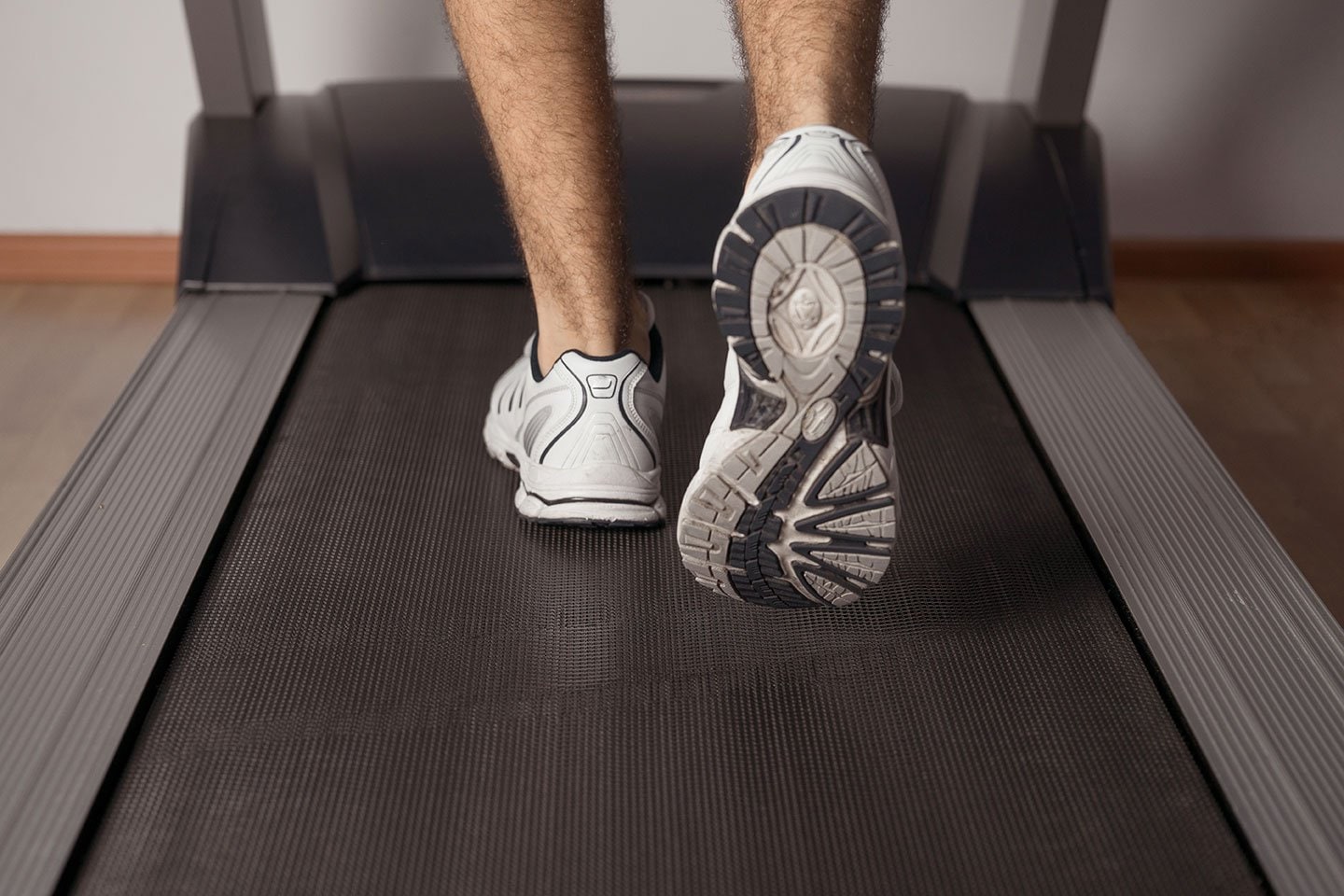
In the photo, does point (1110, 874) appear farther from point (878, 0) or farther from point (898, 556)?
point (878, 0)

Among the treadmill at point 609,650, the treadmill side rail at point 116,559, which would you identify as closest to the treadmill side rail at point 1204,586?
the treadmill at point 609,650

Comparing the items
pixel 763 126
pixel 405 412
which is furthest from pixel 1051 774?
pixel 405 412

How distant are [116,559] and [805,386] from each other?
64cm

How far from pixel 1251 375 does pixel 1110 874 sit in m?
1.25

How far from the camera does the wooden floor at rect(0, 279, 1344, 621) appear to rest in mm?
1480

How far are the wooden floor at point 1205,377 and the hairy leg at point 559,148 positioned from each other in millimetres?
745

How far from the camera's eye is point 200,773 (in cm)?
84

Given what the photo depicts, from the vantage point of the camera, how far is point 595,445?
1064mm

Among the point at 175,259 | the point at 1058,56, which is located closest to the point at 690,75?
the point at 1058,56

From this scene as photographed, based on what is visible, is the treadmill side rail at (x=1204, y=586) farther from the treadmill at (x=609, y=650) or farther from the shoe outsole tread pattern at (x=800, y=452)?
the shoe outsole tread pattern at (x=800, y=452)

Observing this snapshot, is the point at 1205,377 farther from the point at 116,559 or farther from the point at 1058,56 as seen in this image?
the point at 116,559

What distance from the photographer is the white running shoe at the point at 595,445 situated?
1067 mm

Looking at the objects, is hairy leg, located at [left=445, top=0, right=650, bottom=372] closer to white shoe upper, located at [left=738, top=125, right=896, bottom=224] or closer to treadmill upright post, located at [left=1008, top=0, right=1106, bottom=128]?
white shoe upper, located at [left=738, top=125, right=896, bottom=224]

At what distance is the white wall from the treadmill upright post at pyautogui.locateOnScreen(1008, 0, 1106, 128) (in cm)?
19
